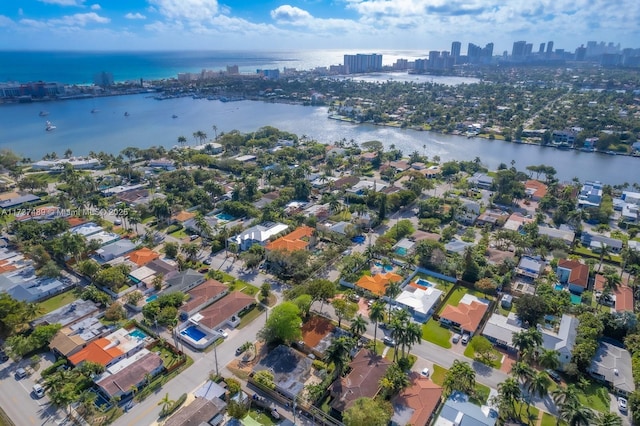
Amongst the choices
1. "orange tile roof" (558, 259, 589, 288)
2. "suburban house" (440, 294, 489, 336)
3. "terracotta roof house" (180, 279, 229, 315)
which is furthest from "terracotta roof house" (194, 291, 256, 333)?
"orange tile roof" (558, 259, 589, 288)

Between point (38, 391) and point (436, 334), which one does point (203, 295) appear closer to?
point (38, 391)

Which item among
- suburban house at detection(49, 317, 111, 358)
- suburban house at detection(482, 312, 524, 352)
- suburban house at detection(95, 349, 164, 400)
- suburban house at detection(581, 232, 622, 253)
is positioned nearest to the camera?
suburban house at detection(95, 349, 164, 400)

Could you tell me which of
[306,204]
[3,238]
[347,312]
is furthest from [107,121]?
[347,312]

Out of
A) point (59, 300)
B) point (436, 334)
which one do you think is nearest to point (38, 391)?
point (59, 300)

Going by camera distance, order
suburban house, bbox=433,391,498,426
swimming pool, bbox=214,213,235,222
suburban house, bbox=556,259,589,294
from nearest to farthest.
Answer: suburban house, bbox=433,391,498,426 → suburban house, bbox=556,259,589,294 → swimming pool, bbox=214,213,235,222

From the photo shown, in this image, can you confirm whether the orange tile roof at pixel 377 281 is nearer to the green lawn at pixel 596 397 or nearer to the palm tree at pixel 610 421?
the green lawn at pixel 596 397

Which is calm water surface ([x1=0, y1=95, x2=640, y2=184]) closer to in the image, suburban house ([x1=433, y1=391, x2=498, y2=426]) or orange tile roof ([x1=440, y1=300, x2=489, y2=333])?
orange tile roof ([x1=440, y1=300, x2=489, y2=333])
